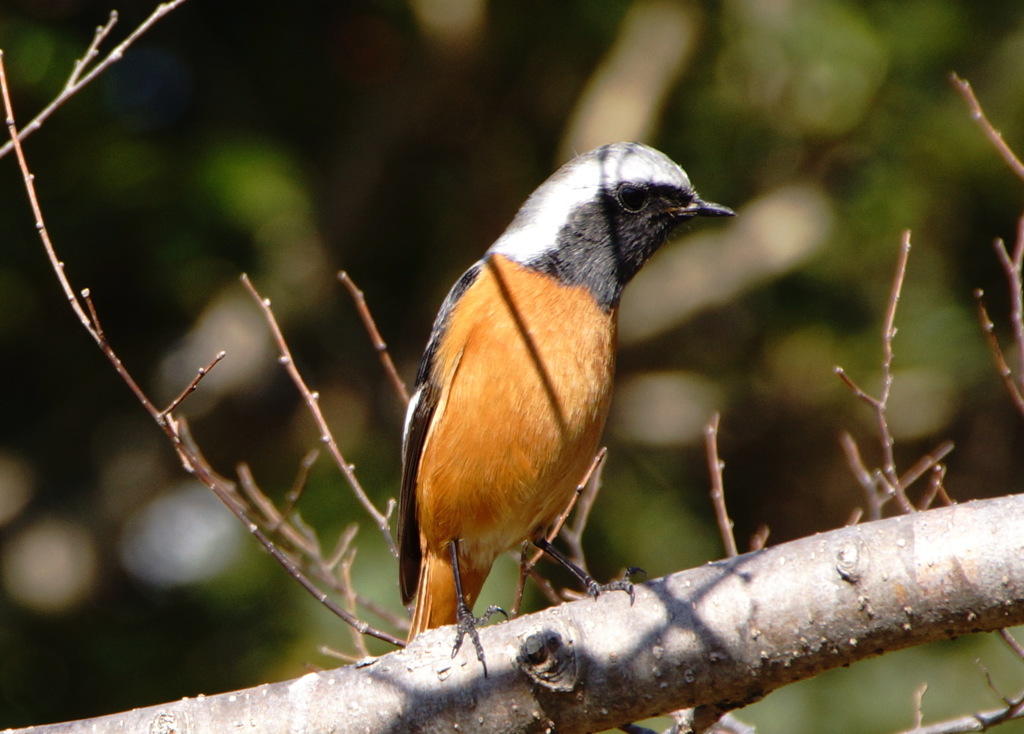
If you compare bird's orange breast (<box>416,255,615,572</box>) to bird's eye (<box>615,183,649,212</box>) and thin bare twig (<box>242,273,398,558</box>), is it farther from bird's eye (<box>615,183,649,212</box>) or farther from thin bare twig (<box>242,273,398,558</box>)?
bird's eye (<box>615,183,649,212</box>)

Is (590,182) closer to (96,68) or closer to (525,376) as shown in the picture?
(525,376)

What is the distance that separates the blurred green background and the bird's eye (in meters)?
2.47

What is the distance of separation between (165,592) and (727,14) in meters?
5.13

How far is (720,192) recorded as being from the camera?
7473 mm

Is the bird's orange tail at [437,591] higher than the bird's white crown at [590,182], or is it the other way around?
the bird's white crown at [590,182]

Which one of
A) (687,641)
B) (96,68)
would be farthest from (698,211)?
(96,68)

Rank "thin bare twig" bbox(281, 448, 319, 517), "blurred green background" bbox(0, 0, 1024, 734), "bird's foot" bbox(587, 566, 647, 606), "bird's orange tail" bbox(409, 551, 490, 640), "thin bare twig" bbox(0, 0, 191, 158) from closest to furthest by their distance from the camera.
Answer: "thin bare twig" bbox(0, 0, 191, 158) < "bird's foot" bbox(587, 566, 647, 606) < "thin bare twig" bbox(281, 448, 319, 517) < "bird's orange tail" bbox(409, 551, 490, 640) < "blurred green background" bbox(0, 0, 1024, 734)

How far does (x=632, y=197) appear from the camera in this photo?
4.55 meters

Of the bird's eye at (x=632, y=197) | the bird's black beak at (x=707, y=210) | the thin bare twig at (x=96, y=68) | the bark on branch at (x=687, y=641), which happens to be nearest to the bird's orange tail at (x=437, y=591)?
the bark on branch at (x=687, y=641)

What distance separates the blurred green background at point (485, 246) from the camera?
6.64m

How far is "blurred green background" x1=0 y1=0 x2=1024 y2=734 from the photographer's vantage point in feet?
21.8

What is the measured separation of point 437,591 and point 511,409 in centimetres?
88

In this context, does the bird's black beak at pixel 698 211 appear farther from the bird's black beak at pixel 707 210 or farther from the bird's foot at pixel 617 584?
the bird's foot at pixel 617 584

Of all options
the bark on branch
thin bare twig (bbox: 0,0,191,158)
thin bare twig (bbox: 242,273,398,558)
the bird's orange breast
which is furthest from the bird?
thin bare twig (bbox: 0,0,191,158)
